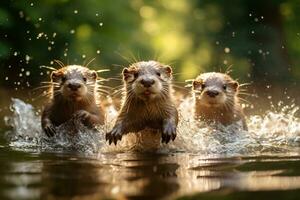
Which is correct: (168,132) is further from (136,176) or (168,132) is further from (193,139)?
(136,176)

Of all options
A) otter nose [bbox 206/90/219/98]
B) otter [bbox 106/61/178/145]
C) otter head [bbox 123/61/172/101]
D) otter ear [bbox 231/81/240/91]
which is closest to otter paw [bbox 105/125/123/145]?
otter [bbox 106/61/178/145]

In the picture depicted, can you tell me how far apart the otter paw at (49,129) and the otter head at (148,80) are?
33.9 inches

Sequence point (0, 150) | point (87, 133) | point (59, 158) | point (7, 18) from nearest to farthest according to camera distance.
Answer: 1. point (59, 158)
2. point (0, 150)
3. point (87, 133)
4. point (7, 18)

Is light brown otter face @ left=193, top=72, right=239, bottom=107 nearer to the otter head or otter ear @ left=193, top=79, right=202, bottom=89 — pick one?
otter ear @ left=193, top=79, right=202, bottom=89

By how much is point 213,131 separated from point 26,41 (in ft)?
22.3

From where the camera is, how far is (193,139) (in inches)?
258

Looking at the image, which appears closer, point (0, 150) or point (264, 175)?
point (264, 175)

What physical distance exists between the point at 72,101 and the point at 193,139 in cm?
130

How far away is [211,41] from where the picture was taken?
59.6 ft

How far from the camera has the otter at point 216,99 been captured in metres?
7.63

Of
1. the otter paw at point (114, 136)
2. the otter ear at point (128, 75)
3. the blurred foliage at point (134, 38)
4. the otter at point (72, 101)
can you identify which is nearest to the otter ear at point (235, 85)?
the otter at point (72, 101)

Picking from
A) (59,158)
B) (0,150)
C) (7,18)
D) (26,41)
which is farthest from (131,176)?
(26,41)

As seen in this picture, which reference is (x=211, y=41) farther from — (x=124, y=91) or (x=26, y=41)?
(x=124, y=91)

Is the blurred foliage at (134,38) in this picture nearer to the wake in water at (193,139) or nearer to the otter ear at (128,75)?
the wake in water at (193,139)
